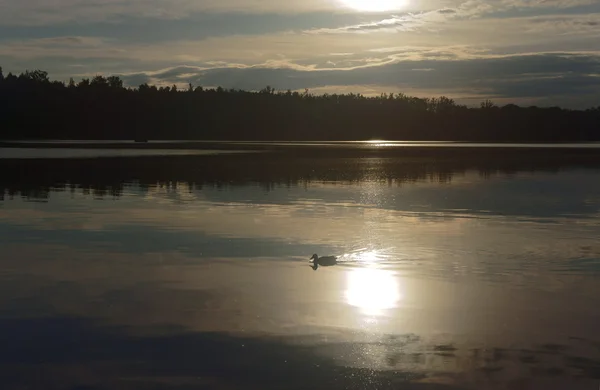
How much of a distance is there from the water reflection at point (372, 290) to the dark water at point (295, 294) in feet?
0.14

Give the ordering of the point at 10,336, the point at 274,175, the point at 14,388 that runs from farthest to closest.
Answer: the point at 274,175 < the point at 10,336 < the point at 14,388

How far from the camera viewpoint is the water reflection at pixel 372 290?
11.6 meters

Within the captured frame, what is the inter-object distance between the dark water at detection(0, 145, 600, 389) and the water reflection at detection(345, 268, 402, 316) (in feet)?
0.14

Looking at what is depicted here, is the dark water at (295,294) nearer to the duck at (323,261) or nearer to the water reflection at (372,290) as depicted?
the water reflection at (372,290)

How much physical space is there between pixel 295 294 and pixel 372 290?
3.90ft

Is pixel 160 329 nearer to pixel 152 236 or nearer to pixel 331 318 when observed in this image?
pixel 331 318

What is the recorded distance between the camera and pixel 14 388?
815cm

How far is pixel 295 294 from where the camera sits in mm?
12406

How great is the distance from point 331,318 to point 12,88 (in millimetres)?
126136

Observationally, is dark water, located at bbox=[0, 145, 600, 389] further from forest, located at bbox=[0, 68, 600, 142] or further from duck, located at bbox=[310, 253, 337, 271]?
forest, located at bbox=[0, 68, 600, 142]

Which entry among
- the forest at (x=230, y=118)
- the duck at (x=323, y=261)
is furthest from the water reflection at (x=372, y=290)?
the forest at (x=230, y=118)

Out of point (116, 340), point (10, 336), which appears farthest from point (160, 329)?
point (10, 336)

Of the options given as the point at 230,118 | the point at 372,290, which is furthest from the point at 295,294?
the point at 230,118

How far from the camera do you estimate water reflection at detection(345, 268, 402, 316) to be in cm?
1157
